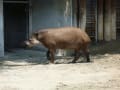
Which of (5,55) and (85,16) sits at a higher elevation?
(85,16)

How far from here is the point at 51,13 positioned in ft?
65.2

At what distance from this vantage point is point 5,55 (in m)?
19.3

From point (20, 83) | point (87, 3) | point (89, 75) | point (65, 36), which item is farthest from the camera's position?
point (87, 3)

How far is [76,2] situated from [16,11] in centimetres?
316

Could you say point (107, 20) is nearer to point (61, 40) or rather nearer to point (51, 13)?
point (51, 13)

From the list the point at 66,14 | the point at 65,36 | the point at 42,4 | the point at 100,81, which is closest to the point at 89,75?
the point at 100,81

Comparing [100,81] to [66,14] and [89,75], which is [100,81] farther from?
[66,14]

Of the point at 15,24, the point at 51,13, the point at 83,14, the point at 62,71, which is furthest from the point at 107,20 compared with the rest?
the point at 62,71

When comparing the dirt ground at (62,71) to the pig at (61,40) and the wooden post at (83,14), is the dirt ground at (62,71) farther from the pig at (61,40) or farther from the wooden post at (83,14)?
the wooden post at (83,14)

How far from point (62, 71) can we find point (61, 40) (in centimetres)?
248

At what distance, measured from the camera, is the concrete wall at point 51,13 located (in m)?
19.3

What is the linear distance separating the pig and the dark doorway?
4.63 metres

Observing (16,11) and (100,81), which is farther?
(16,11)

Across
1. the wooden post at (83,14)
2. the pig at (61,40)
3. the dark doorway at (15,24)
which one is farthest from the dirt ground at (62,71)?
the dark doorway at (15,24)
